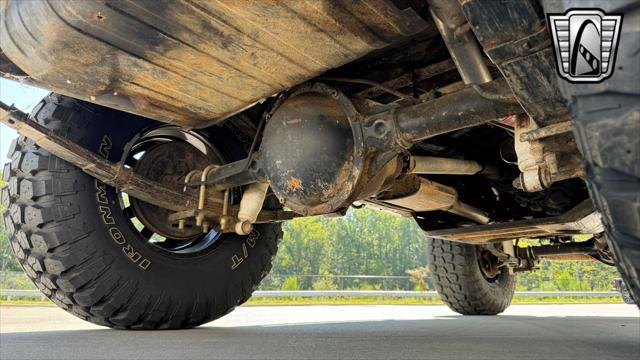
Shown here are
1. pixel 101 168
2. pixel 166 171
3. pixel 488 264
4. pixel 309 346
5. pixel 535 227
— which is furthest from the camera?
pixel 488 264

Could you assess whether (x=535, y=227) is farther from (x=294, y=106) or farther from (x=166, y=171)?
(x=166, y=171)

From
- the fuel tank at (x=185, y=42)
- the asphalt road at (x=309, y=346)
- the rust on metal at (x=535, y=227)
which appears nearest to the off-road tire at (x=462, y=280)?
the rust on metal at (x=535, y=227)

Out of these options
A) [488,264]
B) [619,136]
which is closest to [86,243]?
[619,136]

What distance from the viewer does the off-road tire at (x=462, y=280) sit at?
160 inches

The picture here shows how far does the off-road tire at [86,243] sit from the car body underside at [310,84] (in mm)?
183

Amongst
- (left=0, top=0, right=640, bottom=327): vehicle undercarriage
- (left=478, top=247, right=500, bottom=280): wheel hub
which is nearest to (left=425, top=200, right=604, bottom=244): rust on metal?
(left=0, top=0, right=640, bottom=327): vehicle undercarriage

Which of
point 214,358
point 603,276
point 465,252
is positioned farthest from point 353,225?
point 214,358

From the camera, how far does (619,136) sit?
74 cm

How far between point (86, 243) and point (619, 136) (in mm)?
1903

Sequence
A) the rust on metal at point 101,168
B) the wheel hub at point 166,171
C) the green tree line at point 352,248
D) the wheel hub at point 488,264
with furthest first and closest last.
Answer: the green tree line at point 352,248 < the wheel hub at point 488,264 < the wheel hub at point 166,171 < the rust on metal at point 101,168

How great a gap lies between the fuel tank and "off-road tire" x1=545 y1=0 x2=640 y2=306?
2.01ft

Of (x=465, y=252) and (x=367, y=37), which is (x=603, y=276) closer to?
(x=465, y=252)

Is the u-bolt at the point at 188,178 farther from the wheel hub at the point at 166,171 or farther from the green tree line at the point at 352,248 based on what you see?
the green tree line at the point at 352,248

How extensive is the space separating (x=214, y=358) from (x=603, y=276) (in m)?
25.2
